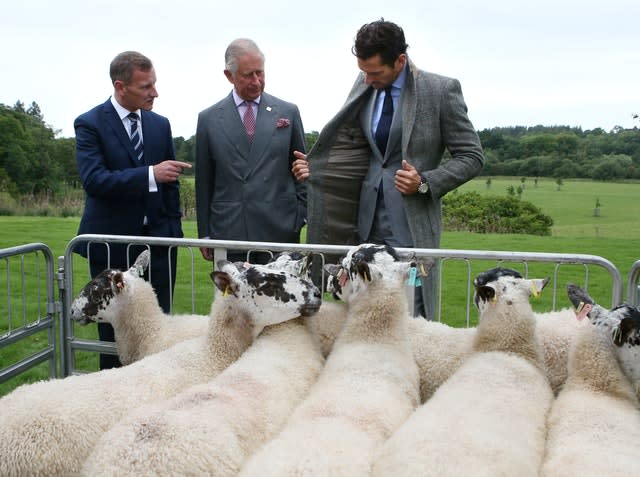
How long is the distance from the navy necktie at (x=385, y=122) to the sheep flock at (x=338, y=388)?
3.11ft

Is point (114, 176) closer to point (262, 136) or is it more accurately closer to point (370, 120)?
point (262, 136)

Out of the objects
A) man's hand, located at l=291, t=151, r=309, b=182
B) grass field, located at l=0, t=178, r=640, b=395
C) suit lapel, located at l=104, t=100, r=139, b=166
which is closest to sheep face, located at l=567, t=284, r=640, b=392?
man's hand, located at l=291, t=151, r=309, b=182

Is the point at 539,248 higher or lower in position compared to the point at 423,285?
lower

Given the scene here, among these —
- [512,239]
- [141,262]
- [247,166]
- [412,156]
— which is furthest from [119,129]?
[512,239]

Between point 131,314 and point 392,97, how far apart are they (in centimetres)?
238

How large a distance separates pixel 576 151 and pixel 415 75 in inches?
925

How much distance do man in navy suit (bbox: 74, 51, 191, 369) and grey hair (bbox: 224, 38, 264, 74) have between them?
619 millimetres

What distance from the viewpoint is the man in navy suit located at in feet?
15.5

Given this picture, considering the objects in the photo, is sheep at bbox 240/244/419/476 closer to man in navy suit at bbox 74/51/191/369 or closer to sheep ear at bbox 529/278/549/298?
sheep ear at bbox 529/278/549/298

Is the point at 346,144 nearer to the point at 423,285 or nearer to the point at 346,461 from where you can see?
the point at 423,285

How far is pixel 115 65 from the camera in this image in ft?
15.8

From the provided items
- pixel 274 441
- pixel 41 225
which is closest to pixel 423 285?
pixel 274 441

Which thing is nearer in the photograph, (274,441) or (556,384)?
(274,441)

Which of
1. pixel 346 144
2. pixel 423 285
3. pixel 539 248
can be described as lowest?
pixel 539 248
